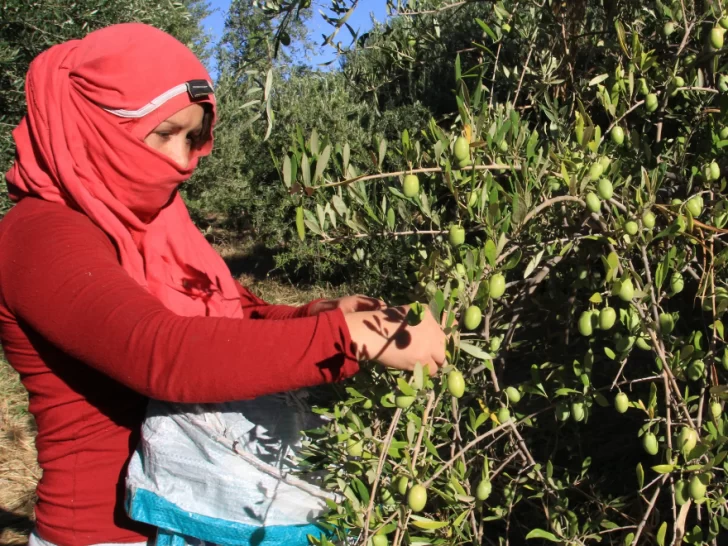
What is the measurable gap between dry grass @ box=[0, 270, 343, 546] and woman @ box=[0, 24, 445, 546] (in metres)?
1.88

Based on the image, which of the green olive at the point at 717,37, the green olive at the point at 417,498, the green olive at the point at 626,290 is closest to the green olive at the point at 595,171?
the green olive at the point at 626,290

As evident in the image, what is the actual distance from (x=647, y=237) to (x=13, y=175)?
117cm

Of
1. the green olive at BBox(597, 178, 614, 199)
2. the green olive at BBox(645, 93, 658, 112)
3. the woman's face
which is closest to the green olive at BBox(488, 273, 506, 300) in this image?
the green olive at BBox(597, 178, 614, 199)

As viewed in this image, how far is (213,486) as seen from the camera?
4.17 ft

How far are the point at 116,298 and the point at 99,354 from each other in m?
0.10

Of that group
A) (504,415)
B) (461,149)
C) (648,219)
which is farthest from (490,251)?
(504,415)

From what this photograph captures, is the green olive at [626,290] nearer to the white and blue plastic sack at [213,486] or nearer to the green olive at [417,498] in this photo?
the green olive at [417,498]

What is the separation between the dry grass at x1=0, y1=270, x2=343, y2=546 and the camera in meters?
3.07

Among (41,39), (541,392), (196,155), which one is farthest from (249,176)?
(541,392)

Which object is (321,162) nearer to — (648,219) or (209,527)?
(648,219)

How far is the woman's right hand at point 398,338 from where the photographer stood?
1001 millimetres

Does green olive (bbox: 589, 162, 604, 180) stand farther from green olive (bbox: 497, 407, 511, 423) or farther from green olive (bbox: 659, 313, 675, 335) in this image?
green olive (bbox: 497, 407, 511, 423)

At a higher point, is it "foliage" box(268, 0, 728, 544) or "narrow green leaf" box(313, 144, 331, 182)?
"narrow green leaf" box(313, 144, 331, 182)

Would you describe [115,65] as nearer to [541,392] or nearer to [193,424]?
[193,424]
